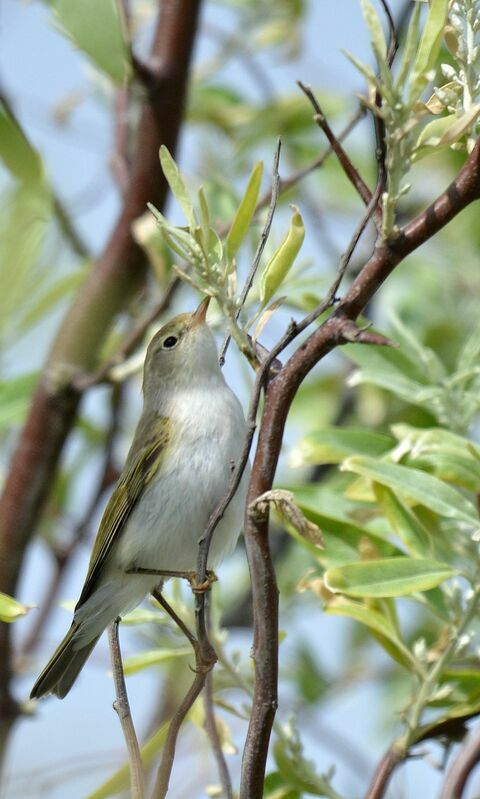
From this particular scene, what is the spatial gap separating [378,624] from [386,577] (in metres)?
0.25

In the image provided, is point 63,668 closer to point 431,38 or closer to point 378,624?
point 378,624

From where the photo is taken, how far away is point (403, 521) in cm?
212

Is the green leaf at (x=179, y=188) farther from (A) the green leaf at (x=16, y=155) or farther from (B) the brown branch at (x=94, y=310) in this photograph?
(B) the brown branch at (x=94, y=310)

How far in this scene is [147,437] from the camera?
2732 mm

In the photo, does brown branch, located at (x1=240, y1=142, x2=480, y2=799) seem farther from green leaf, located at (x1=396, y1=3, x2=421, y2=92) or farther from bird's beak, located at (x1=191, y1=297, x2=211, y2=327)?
bird's beak, located at (x1=191, y1=297, x2=211, y2=327)

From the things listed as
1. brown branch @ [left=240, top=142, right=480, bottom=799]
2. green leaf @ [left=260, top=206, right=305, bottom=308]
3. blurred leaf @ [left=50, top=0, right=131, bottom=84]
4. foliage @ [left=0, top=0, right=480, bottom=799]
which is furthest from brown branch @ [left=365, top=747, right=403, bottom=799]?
blurred leaf @ [left=50, top=0, right=131, bottom=84]

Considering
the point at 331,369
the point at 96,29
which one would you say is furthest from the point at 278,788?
the point at 331,369

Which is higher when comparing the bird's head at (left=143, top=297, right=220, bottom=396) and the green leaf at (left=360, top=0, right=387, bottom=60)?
the bird's head at (left=143, top=297, right=220, bottom=396)

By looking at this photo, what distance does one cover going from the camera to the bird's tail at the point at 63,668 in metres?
2.62

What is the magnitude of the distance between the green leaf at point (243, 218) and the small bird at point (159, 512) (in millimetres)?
804

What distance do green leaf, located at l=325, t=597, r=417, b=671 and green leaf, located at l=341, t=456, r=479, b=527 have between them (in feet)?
0.80

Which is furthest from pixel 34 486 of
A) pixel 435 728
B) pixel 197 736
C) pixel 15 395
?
pixel 435 728

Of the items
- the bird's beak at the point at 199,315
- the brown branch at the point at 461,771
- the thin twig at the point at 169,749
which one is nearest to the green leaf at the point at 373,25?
the thin twig at the point at 169,749

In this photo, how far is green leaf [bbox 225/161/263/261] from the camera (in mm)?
1555
